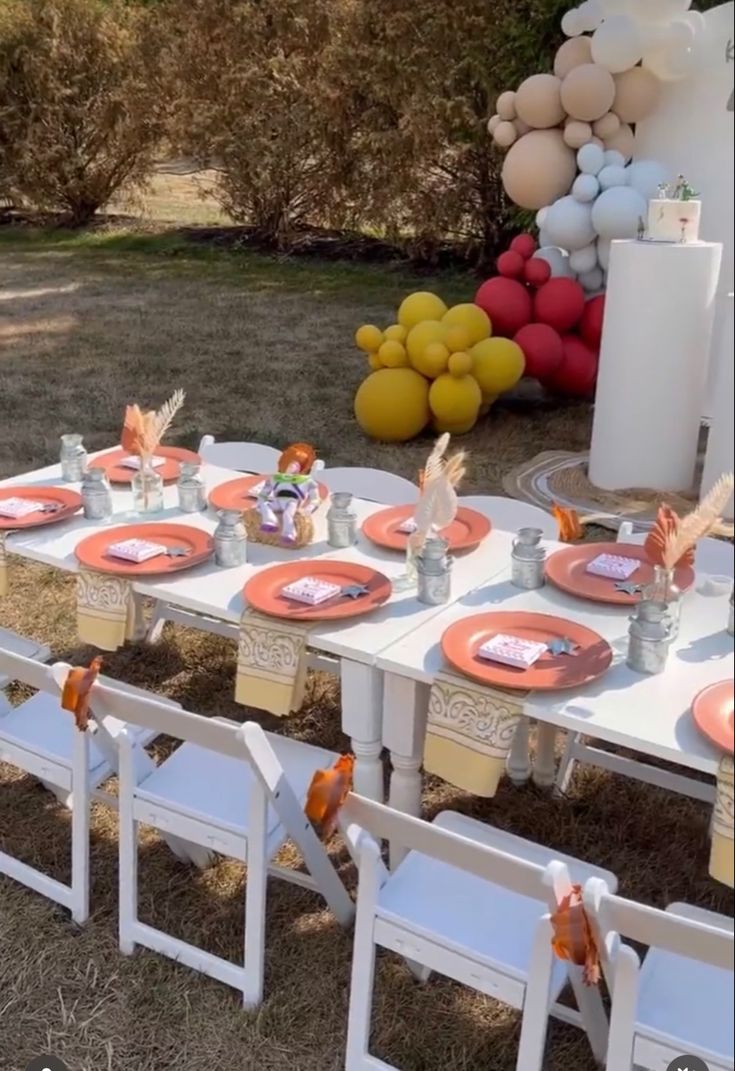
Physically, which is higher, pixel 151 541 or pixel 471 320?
pixel 471 320

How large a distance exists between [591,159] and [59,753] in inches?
198

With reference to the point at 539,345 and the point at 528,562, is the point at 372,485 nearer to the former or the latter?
the point at 528,562

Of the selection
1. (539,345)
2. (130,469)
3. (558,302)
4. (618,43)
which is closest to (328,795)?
(130,469)

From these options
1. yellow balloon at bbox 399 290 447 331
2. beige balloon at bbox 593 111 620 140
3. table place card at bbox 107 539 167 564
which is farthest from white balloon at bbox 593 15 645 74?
table place card at bbox 107 539 167 564

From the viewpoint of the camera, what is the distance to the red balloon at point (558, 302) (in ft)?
20.4

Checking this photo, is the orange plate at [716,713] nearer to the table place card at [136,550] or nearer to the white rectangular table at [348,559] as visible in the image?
the white rectangular table at [348,559]

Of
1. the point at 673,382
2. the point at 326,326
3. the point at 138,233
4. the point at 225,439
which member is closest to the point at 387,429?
the point at 225,439

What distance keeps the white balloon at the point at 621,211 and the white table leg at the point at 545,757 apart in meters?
3.82

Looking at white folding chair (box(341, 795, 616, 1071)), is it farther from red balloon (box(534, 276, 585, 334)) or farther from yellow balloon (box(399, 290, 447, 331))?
red balloon (box(534, 276, 585, 334))

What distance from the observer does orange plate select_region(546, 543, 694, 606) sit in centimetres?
Result: 244

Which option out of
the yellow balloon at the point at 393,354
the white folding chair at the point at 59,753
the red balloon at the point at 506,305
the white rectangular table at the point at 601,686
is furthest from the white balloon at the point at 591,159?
the white folding chair at the point at 59,753

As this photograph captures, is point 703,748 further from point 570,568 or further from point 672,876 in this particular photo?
point 672,876

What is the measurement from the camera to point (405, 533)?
2830mm

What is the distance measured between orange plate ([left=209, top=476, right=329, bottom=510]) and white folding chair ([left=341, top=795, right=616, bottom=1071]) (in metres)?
1.22
